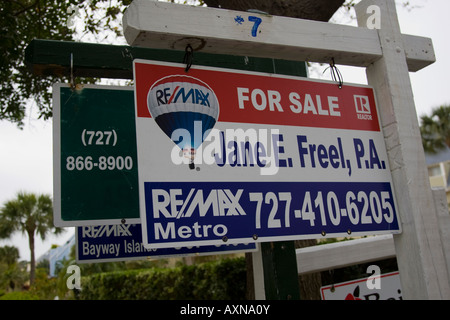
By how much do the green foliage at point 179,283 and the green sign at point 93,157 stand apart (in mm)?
6887

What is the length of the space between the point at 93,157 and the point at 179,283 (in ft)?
30.9

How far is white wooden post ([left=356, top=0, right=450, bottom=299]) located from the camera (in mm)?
2053

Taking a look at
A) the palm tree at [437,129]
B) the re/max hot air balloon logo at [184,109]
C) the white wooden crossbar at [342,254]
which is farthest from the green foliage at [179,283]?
the palm tree at [437,129]

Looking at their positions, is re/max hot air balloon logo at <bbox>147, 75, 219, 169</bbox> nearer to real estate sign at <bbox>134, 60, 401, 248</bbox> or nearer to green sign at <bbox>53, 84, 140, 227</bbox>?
real estate sign at <bbox>134, 60, 401, 248</bbox>

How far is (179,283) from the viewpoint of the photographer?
11539 mm

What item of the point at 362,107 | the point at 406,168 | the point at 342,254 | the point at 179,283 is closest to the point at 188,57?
the point at 362,107

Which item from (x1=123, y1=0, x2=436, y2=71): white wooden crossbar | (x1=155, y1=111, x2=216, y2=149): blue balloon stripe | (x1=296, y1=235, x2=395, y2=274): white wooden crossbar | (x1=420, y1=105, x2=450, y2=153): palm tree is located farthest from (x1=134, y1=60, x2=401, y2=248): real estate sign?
(x1=420, y1=105, x2=450, y2=153): palm tree

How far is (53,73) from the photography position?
8.21ft

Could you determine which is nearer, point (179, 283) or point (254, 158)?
point (254, 158)

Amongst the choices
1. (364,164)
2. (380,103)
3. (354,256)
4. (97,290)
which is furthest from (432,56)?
(97,290)

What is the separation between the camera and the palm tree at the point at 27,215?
2853 cm

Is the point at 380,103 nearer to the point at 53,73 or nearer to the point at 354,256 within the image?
the point at 53,73

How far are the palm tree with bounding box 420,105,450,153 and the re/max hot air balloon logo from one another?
28.0m

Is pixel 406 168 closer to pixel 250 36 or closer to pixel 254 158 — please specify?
pixel 254 158
